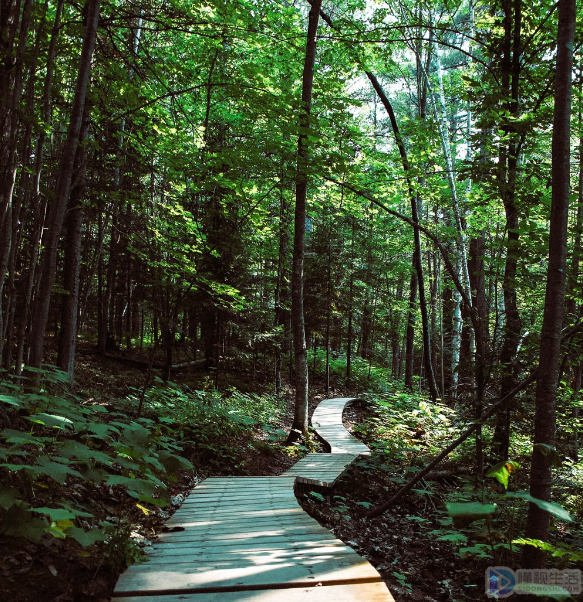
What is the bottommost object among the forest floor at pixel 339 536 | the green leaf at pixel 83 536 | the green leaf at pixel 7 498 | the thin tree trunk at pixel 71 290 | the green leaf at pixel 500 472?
the forest floor at pixel 339 536

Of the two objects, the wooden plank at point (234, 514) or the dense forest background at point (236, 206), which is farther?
the wooden plank at point (234, 514)

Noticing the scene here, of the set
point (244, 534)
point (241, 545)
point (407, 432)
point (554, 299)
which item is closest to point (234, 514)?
point (244, 534)

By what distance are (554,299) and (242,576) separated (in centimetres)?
285

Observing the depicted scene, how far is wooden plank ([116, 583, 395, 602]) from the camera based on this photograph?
2324 millimetres

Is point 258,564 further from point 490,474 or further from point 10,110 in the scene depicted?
point 10,110

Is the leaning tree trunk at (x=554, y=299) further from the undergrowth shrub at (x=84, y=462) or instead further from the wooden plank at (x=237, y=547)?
the undergrowth shrub at (x=84, y=462)

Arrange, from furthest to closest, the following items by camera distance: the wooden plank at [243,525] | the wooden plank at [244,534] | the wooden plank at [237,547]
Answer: the wooden plank at [243,525] < the wooden plank at [244,534] < the wooden plank at [237,547]

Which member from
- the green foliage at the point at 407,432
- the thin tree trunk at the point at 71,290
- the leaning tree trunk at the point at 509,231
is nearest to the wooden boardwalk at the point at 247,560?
the leaning tree trunk at the point at 509,231

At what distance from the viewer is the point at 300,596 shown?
236 cm

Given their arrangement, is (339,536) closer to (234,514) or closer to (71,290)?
(234,514)

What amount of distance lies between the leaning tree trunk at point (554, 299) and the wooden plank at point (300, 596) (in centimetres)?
127

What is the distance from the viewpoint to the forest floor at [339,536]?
2.37 metres

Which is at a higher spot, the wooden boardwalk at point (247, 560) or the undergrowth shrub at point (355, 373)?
the wooden boardwalk at point (247, 560)

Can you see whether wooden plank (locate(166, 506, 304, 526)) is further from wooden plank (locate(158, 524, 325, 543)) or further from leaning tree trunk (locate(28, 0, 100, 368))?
leaning tree trunk (locate(28, 0, 100, 368))
